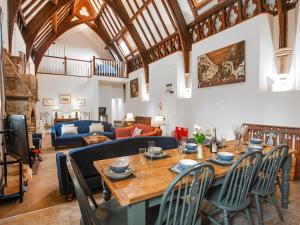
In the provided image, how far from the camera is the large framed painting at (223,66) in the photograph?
3982mm

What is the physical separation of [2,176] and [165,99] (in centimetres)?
520

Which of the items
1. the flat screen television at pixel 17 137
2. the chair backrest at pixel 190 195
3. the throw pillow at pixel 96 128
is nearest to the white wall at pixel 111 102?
the throw pillow at pixel 96 128

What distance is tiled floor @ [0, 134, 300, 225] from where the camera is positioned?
2012 millimetres

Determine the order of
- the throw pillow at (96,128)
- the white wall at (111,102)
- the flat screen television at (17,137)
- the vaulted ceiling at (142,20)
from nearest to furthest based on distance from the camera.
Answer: the flat screen television at (17,137) → the vaulted ceiling at (142,20) → the throw pillow at (96,128) → the white wall at (111,102)

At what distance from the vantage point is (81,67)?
980 centimetres

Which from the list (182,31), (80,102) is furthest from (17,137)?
(80,102)

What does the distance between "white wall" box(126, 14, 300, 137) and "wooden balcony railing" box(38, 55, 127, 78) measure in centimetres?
427

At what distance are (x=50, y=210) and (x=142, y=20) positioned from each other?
7.07 meters

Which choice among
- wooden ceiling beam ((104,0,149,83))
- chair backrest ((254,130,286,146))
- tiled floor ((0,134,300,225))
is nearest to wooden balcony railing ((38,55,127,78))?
wooden ceiling beam ((104,0,149,83))

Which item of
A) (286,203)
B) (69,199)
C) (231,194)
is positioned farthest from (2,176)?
(286,203)

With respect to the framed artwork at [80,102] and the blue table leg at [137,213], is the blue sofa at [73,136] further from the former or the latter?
the blue table leg at [137,213]

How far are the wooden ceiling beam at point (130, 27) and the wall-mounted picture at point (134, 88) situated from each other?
0.81 m

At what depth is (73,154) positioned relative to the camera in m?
2.36

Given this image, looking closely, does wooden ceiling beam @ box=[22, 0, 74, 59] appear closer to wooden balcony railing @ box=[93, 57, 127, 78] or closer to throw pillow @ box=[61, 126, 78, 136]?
wooden balcony railing @ box=[93, 57, 127, 78]
